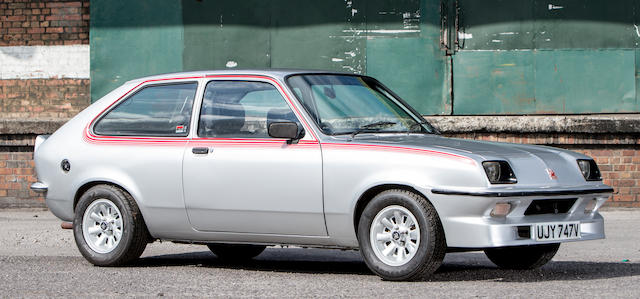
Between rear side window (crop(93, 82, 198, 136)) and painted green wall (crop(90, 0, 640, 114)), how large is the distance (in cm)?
687

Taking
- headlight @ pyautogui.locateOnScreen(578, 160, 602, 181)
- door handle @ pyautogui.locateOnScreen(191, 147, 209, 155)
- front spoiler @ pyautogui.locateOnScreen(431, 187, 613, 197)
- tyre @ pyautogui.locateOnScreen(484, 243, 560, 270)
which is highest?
door handle @ pyautogui.locateOnScreen(191, 147, 209, 155)

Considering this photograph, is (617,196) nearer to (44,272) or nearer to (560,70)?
(560,70)

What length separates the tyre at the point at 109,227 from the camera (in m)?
8.23

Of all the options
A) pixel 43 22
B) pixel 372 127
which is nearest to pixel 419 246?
pixel 372 127

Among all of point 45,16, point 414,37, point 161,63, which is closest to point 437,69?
point 414,37

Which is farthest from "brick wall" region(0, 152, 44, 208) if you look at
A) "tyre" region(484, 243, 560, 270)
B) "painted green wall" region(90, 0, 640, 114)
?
"tyre" region(484, 243, 560, 270)

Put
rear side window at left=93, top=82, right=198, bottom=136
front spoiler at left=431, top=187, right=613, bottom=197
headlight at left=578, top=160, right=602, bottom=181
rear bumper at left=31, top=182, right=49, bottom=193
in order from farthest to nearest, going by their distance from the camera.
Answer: rear bumper at left=31, top=182, right=49, bottom=193 → rear side window at left=93, top=82, right=198, bottom=136 → headlight at left=578, top=160, right=602, bottom=181 → front spoiler at left=431, top=187, right=613, bottom=197

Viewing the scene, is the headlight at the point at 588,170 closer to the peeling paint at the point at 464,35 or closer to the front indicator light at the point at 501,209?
the front indicator light at the point at 501,209

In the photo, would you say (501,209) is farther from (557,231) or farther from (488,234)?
(557,231)

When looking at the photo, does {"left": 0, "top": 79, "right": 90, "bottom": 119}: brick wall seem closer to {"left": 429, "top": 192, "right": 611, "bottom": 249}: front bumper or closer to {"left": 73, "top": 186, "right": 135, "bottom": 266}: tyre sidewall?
{"left": 73, "top": 186, "right": 135, "bottom": 266}: tyre sidewall

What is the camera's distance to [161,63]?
1560 cm

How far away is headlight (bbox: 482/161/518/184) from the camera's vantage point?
6.85 m

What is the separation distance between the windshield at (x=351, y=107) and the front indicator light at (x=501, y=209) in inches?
47.9

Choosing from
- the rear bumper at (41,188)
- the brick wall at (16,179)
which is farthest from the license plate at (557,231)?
the brick wall at (16,179)
